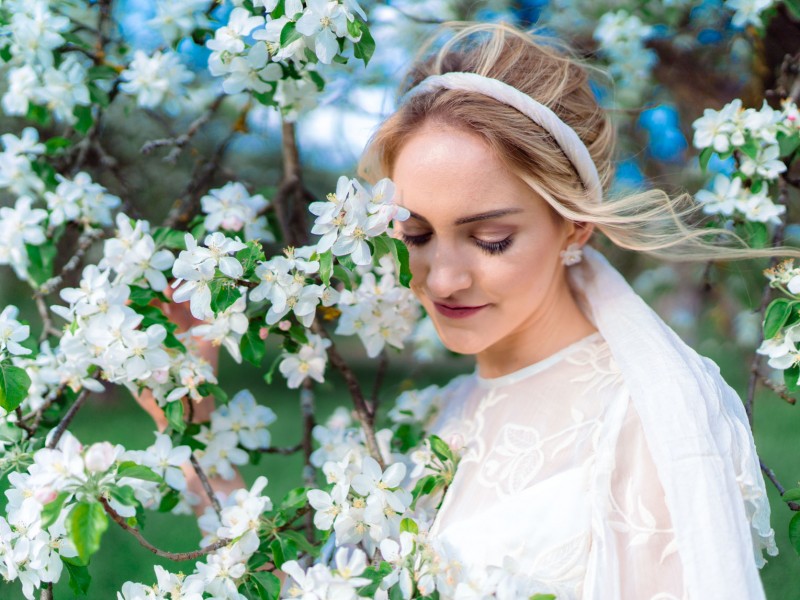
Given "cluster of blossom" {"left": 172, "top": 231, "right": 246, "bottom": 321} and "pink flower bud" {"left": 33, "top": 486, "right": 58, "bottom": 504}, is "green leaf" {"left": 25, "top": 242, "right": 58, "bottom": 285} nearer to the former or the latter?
"cluster of blossom" {"left": 172, "top": 231, "right": 246, "bottom": 321}

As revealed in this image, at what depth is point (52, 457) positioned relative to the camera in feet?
3.66

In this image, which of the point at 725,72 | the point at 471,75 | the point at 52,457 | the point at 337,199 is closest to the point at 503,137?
the point at 471,75

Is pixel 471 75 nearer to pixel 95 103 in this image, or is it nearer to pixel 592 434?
pixel 592 434

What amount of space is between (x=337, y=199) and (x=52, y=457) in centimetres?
56

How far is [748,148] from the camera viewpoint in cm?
183

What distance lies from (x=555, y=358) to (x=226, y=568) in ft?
2.32

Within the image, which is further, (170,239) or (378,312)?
(378,312)

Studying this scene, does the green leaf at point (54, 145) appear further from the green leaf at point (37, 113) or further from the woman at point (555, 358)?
the woman at point (555, 358)

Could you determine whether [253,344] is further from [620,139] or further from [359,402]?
[620,139]

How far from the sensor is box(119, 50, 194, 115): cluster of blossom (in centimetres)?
200

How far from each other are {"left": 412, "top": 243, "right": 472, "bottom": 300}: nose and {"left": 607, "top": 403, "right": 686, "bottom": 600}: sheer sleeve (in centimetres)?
41

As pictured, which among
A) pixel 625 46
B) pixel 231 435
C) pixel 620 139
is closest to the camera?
pixel 231 435

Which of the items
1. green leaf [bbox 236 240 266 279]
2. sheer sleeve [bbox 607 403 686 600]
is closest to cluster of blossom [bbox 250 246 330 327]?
green leaf [bbox 236 240 266 279]

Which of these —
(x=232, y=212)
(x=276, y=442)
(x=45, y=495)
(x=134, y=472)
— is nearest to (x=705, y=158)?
(x=232, y=212)
